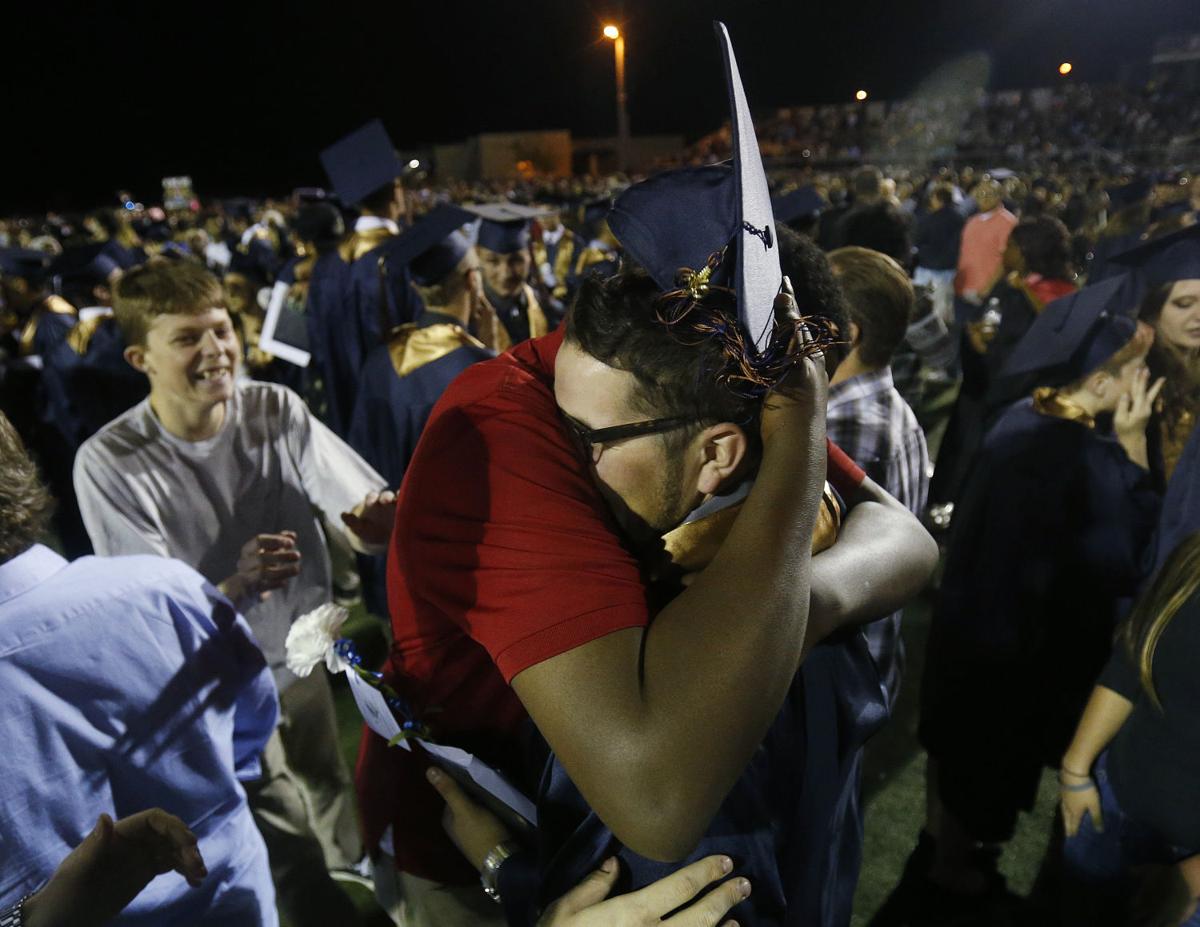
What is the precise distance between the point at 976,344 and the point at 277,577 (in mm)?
3862

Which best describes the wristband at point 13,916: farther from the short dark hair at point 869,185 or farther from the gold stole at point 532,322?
the short dark hair at point 869,185

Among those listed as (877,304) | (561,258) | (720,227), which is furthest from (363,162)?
(720,227)

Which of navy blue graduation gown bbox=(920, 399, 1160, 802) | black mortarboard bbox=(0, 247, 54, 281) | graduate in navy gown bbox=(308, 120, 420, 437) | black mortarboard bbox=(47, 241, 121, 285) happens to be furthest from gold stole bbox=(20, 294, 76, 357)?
navy blue graduation gown bbox=(920, 399, 1160, 802)

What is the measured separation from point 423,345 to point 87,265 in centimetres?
322

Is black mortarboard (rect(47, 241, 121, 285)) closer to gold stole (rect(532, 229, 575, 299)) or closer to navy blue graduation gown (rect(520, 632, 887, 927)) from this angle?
gold stole (rect(532, 229, 575, 299))

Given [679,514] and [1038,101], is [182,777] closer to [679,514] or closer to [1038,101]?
[679,514]

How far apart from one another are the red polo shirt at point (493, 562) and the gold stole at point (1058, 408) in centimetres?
132

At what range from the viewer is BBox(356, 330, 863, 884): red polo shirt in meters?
0.86

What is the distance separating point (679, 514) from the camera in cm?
105

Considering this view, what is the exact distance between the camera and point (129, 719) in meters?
1.36

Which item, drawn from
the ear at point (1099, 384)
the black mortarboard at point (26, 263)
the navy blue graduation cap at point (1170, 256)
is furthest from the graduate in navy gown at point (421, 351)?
the black mortarboard at point (26, 263)

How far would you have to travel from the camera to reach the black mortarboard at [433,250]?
3.47m

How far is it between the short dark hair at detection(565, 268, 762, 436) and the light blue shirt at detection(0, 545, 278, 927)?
1.02 metres

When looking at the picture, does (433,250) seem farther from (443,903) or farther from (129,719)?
(443,903)
